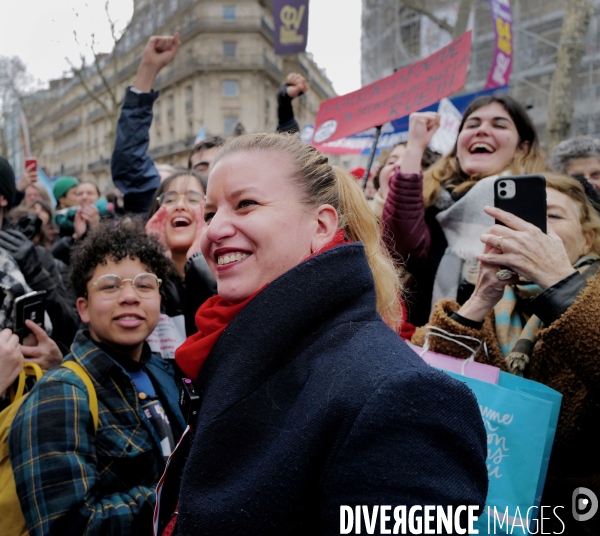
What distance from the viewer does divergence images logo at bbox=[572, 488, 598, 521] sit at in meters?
1.66

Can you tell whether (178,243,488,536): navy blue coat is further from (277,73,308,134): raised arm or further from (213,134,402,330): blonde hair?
(277,73,308,134): raised arm

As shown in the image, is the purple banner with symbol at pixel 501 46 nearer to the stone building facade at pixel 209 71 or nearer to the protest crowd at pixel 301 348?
the protest crowd at pixel 301 348

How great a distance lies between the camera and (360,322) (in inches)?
48.6

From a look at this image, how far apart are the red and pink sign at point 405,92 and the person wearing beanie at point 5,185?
2.18 meters

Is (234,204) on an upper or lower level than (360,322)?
upper

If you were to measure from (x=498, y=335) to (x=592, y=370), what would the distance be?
0.41 metres

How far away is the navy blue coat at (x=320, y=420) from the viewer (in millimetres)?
989

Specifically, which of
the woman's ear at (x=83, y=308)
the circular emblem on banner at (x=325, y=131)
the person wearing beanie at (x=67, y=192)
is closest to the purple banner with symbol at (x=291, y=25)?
the circular emblem on banner at (x=325, y=131)

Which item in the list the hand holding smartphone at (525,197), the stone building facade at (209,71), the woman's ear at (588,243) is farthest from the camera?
the stone building facade at (209,71)

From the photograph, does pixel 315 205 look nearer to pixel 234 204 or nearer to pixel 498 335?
pixel 234 204

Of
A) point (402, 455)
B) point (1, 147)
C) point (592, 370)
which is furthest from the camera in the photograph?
point (1, 147)

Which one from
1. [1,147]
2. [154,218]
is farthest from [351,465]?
[1,147]

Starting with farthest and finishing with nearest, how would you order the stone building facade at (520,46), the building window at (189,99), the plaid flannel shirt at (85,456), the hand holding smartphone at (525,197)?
the building window at (189,99), the stone building facade at (520,46), the hand holding smartphone at (525,197), the plaid flannel shirt at (85,456)

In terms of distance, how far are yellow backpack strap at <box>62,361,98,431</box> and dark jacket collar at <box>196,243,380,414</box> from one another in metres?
0.72
